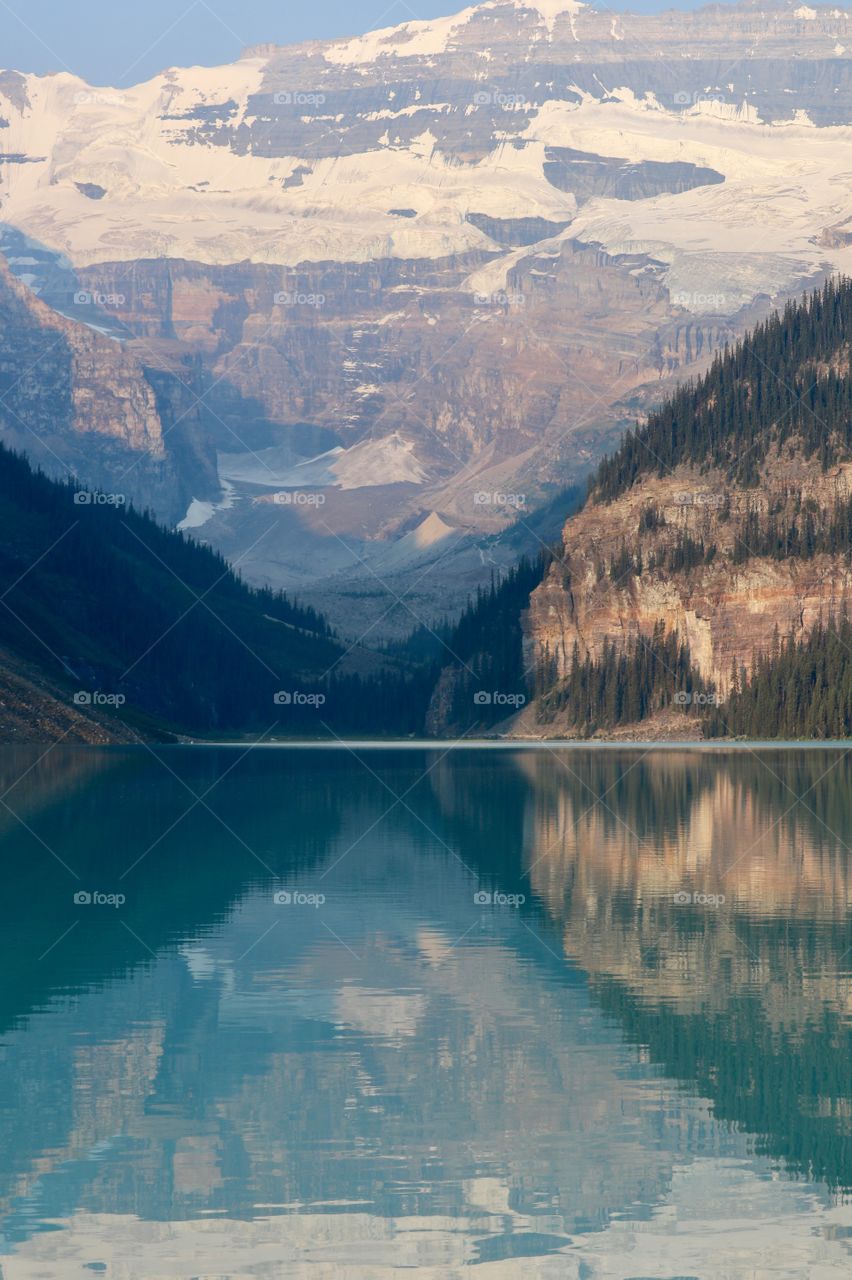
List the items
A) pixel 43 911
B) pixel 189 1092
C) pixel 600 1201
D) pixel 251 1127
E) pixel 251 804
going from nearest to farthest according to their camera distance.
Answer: pixel 600 1201 < pixel 251 1127 < pixel 189 1092 < pixel 43 911 < pixel 251 804

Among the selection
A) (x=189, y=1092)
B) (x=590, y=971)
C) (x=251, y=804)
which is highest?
(x=251, y=804)

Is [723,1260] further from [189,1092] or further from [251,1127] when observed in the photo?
[189,1092]

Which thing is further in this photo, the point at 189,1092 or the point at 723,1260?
the point at 189,1092

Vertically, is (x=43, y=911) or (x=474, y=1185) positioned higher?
(x=43, y=911)

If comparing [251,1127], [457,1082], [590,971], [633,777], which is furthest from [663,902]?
[633,777]

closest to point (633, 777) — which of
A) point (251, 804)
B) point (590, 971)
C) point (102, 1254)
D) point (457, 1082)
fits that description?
point (251, 804)

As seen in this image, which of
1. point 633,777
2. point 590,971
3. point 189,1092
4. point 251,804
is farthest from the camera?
point 633,777
